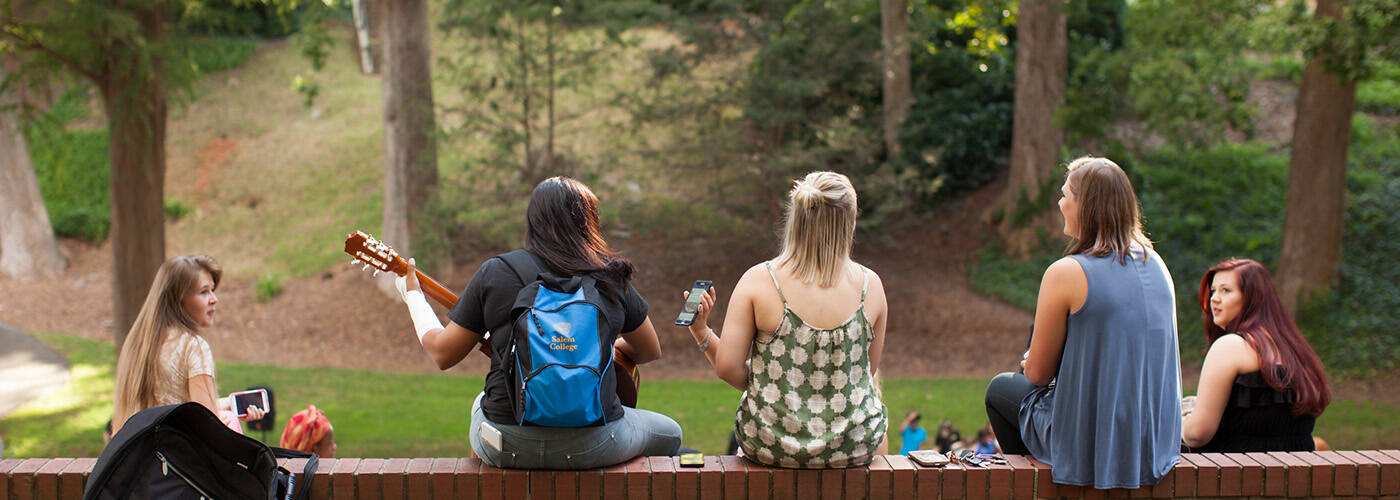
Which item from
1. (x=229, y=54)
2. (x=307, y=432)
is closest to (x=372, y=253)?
(x=307, y=432)

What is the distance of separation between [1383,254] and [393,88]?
1468 cm

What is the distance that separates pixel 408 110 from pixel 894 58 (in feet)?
26.6

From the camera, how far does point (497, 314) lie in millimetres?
3432

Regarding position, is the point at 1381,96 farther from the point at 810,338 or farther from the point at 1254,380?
the point at 810,338

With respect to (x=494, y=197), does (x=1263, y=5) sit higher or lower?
higher

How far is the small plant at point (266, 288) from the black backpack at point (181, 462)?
16295 mm

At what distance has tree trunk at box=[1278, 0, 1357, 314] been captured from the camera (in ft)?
42.9

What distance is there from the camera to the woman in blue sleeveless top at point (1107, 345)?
3.48 m

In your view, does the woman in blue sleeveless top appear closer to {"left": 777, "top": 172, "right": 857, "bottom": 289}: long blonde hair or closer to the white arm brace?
{"left": 777, "top": 172, "right": 857, "bottom": 289}: long blonde hair

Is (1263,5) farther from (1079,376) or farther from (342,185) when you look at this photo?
(342,185)

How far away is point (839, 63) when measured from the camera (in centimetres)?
1647

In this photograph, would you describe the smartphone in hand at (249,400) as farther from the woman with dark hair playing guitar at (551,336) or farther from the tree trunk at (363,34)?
the tree trunk at (363,34)

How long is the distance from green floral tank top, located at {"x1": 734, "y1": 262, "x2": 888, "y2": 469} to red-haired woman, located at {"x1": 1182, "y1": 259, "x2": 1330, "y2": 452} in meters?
1.30

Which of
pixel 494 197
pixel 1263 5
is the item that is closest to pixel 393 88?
pixel 494 197
